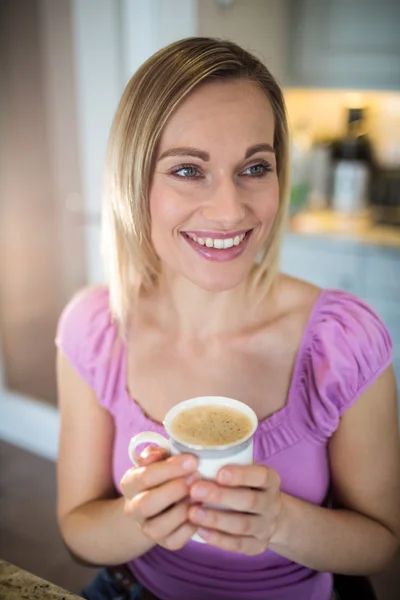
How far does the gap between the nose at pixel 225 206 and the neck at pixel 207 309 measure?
0.19 meters

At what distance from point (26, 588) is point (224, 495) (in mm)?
211

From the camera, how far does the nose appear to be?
2.13 ft

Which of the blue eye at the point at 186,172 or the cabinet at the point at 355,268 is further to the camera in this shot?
the cabinet at the point at 355,268

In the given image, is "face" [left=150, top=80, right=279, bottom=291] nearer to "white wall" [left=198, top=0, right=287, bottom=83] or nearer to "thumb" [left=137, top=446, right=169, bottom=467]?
"white wall" [left=198, top=0, right=287, bottom=83]

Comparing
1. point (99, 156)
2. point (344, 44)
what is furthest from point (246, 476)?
point (344, 44)

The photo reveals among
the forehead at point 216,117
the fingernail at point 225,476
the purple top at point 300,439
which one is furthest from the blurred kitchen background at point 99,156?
the fingernail at point 225,476

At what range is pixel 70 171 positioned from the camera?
160 centimetres

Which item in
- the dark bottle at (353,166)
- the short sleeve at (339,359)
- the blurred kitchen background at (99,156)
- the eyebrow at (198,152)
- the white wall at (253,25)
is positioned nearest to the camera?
the eyebrow at (198,152)

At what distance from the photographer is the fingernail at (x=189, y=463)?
51cm

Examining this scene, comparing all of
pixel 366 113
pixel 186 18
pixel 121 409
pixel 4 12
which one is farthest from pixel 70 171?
pixel 366 113

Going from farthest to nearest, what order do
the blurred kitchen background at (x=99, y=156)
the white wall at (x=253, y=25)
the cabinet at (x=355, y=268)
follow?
1. the cabinet at (x=355, y=268)
2. the blurred kitchen background at (x=99, y=156)
3. the white wall at (x=253, y=25)

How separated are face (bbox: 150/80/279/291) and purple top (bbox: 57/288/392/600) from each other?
161mm

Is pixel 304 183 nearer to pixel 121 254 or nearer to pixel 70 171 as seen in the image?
pixel 70 171

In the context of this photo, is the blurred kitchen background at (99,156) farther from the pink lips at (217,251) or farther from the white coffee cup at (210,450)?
the white coffee cup at (210,450)
